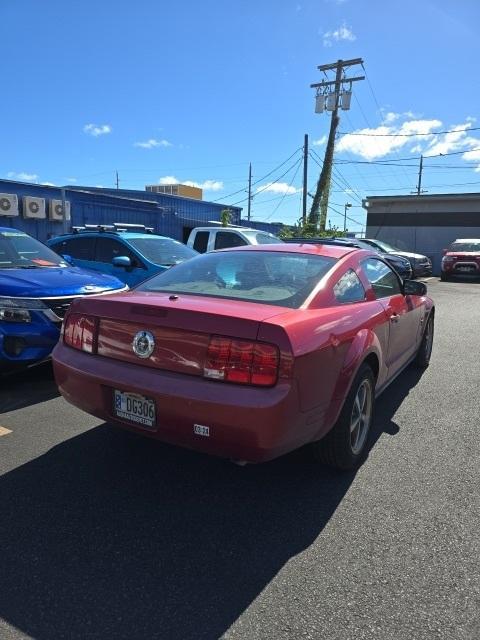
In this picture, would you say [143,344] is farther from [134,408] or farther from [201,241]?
[201,241]

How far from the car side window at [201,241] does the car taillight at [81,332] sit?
830 cm

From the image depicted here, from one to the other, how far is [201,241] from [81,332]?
8.64 metres

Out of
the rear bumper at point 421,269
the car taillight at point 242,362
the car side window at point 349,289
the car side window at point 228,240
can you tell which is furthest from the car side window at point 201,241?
the rear bumper at point 421,269

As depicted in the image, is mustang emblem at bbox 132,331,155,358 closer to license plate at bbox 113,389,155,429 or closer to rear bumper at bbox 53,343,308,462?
rear bumper at bbox 53,343,308,462

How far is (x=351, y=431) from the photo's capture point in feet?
11.0

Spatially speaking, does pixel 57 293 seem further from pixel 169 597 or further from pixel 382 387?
pixel 169 597

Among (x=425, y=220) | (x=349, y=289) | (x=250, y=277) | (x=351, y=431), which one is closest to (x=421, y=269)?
(x=425, y=220)

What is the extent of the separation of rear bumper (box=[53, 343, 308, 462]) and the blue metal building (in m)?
13.0

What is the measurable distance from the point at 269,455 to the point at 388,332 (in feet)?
6.17

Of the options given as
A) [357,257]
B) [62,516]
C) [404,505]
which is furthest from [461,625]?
[357,257]

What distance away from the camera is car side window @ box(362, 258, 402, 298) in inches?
165

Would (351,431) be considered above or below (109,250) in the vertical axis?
below

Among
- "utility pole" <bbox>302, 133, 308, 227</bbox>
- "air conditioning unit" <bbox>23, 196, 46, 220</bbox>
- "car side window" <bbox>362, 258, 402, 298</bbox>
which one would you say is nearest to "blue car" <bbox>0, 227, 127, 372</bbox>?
"car side window" <bbox>362, 258, 402, 298</bbox>

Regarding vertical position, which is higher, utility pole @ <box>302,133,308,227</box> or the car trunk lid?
utility pole @ <box>302,133,308,227</box>
